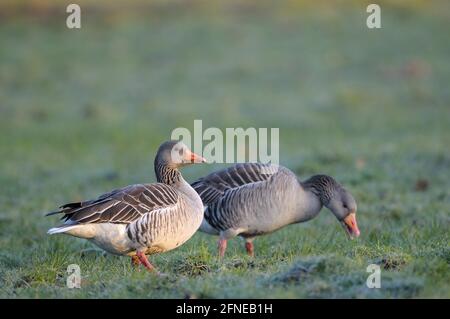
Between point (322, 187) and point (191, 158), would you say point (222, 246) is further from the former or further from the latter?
point (322, 187)

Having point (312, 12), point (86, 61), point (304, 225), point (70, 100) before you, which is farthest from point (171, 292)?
point (312, 12)

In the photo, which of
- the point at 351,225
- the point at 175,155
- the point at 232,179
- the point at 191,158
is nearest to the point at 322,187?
the point at 351,225

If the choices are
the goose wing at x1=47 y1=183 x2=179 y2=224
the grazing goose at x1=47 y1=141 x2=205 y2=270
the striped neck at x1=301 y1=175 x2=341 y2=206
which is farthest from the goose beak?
the goose wing at x1=47 y1=183 x2=179 y2=224

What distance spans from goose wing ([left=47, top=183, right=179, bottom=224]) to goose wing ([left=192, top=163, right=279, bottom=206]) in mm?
1016

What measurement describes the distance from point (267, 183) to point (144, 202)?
5.64ft

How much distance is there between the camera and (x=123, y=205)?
7863 millimetres

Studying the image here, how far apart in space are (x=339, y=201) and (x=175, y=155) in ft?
6.92

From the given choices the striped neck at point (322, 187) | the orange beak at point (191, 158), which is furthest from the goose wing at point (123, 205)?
Result: the striped neck at point (322, 187)

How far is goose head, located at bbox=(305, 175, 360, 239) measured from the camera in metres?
9.13

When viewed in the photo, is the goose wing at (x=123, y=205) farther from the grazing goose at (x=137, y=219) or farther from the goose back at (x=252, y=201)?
the goose back at (x=252, y=201)

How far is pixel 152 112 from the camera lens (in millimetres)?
21828

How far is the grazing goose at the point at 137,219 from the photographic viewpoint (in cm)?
766

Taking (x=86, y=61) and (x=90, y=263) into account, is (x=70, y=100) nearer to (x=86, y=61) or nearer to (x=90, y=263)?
(x=86, y=61)

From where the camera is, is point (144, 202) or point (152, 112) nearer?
point (144, 202)
